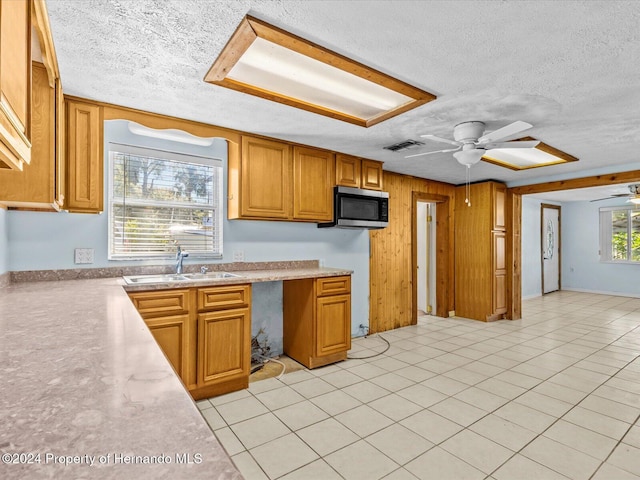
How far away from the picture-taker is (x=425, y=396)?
2688mm

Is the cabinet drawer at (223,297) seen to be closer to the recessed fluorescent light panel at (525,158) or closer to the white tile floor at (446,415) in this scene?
the white tile floor at (446,415)

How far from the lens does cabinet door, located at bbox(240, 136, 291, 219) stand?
3107 mm

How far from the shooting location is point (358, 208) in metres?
3.78

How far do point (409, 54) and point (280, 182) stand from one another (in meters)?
1.76

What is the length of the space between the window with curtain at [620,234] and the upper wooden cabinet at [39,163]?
32.6ft

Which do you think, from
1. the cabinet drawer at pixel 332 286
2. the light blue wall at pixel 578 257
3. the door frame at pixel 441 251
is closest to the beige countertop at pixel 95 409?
the cabinet drawer at pixel 332 286

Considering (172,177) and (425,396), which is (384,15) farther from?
(425,396)

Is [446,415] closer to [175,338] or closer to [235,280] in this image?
[235,280]

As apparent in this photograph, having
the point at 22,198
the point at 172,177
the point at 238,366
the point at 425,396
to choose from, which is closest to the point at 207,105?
the point at 172,177

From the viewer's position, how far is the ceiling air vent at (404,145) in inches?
132

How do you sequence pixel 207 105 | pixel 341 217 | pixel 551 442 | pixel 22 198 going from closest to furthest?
pixel 22 198 < pixel 551 442 < pixel 207 105 < pixel 341 217

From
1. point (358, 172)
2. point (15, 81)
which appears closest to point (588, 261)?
point (358, 172)

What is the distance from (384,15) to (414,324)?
4293mm

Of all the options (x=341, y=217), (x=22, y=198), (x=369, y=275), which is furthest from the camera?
(x=369, y=275)
